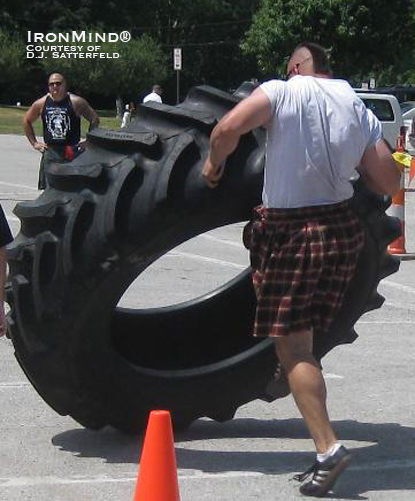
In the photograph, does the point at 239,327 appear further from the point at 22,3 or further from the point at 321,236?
the point at 22,3

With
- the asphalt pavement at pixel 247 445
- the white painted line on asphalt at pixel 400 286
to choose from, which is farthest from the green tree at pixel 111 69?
the asphalt pavement at pixel 247 445

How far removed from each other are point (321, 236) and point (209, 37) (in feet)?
278

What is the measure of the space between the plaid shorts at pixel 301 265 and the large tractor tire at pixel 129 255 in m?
0.53

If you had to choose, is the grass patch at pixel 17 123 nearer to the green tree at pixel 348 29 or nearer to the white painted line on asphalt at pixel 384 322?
the green tree at pixel 348 29

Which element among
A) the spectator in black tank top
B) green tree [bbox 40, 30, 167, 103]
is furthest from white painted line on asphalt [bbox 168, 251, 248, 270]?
green tree [bbox 40, 30, 167, 103]

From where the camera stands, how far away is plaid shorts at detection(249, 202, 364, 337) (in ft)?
16.1

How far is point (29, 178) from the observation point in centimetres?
2106

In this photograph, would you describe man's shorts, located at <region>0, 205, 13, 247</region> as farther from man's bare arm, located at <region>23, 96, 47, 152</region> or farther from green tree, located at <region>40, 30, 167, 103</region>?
green tree, located at <region>40, 30, 167, 103</region>

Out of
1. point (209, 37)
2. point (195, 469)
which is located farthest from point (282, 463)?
point (209, 37)

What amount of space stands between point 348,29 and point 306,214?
3572cm

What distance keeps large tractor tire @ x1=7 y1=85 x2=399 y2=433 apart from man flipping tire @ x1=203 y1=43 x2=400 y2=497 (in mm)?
453

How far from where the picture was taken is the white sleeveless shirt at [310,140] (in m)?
4.84

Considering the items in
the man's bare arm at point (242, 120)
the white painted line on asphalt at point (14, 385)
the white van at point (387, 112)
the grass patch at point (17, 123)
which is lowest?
the grass patch at point (17, 123)

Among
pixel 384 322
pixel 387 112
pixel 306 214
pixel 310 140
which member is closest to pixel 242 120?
pixel 310 140
